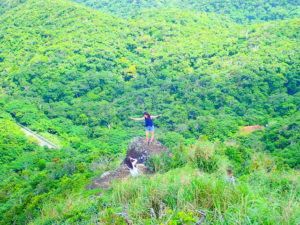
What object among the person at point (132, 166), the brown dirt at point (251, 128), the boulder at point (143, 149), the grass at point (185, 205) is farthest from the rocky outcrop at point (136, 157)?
the brown dirt at point (251, 128)

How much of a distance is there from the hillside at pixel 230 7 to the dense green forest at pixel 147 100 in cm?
39

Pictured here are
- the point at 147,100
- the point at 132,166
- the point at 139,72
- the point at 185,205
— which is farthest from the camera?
the point at 139,72

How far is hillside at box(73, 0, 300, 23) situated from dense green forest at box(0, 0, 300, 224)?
0.39 metres

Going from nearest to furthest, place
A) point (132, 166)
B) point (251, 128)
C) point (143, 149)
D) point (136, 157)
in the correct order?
point (132, 166) < point (136, 157) < point (143, 149) < point (251, 128)

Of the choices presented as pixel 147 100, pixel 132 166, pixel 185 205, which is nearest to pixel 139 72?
pixel 147 100

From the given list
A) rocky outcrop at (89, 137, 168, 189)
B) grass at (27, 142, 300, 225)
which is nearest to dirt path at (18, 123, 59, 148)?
rocky outcrop at (89, 137, 168, 189)

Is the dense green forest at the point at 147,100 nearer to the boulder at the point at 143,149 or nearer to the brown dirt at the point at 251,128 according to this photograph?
the boulder at the point at 143,149

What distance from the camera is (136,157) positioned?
11.0m

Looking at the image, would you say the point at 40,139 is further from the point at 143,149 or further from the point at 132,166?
the point at 132,166

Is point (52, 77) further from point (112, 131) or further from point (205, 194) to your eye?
point (205, 194)

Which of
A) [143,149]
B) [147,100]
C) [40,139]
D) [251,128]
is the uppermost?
[143,149]

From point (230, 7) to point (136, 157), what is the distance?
91.1 meters

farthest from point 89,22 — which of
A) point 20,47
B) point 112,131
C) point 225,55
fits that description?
point 112,131

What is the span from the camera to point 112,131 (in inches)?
1772
